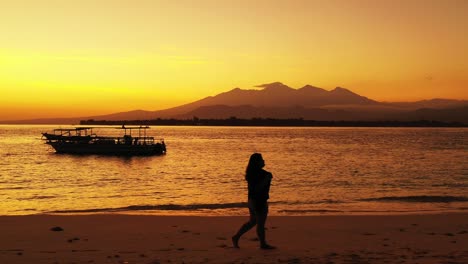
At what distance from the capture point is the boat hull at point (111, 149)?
6675cm

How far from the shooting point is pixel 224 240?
10867 mm

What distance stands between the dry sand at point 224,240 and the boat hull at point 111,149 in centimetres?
5149

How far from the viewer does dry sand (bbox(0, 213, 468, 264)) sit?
8812 mm

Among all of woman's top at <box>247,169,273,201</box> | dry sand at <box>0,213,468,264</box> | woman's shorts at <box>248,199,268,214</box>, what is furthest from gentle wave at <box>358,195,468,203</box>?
woman's top at <box>247,169,273,201</box>

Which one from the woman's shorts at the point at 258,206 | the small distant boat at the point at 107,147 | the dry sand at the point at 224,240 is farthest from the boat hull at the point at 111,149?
the woman's shorts at the point at 258,206

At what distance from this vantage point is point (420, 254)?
9.09 metres

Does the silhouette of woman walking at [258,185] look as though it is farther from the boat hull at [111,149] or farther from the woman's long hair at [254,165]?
the boat hull at [111,149]

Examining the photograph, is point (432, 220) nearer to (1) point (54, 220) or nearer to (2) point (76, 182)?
(1) point (54, 220)

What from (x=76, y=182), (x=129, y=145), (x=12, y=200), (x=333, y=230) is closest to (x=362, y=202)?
(x=333, y=230)

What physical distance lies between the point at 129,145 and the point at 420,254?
60308mm

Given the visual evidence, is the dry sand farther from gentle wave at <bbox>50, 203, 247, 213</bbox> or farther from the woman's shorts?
gentle wave at <bbox>50, 203, 247, 213</bbox>

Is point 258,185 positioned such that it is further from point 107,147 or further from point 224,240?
point 107,147

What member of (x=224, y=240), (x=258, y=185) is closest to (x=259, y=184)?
(x=258, y=185)

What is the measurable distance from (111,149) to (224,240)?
59.0m
